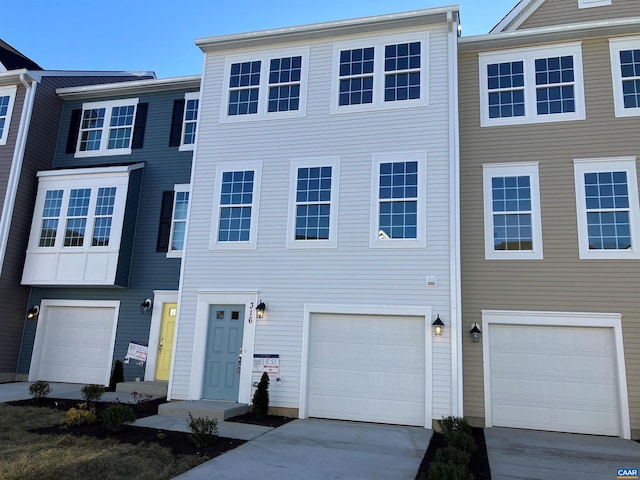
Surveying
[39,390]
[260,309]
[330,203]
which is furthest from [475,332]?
[39,390]

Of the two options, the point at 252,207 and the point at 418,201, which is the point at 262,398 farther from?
the point at 418,201

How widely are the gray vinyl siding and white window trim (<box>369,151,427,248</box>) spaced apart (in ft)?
3.33

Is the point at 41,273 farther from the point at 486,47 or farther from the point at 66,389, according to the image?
the point at 486,47

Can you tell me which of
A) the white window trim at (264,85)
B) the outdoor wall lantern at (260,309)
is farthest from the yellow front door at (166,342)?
the white window trim at (264,85)

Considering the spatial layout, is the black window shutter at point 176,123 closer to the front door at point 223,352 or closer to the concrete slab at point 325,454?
the front door at point 223,352

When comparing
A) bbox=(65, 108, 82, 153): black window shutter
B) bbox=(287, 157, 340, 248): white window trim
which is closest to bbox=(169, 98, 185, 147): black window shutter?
bbox=(65, 108, 82, 153): black window shutter

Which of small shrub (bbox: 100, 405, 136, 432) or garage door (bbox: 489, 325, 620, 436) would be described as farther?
garage door (bbox: 489, 325, 620, 436)

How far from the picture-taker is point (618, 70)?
9797mm

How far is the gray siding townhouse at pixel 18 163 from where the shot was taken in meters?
12.4

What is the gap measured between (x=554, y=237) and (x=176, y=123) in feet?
32.7

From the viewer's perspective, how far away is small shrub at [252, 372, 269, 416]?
925cm

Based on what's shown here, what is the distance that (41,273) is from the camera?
41.3 feet

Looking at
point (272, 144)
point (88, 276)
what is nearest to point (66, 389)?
point (88, 276)

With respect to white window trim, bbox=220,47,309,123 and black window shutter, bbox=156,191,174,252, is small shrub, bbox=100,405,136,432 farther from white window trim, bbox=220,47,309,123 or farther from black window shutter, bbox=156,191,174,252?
white window trim, bbox=220,47,309,123
